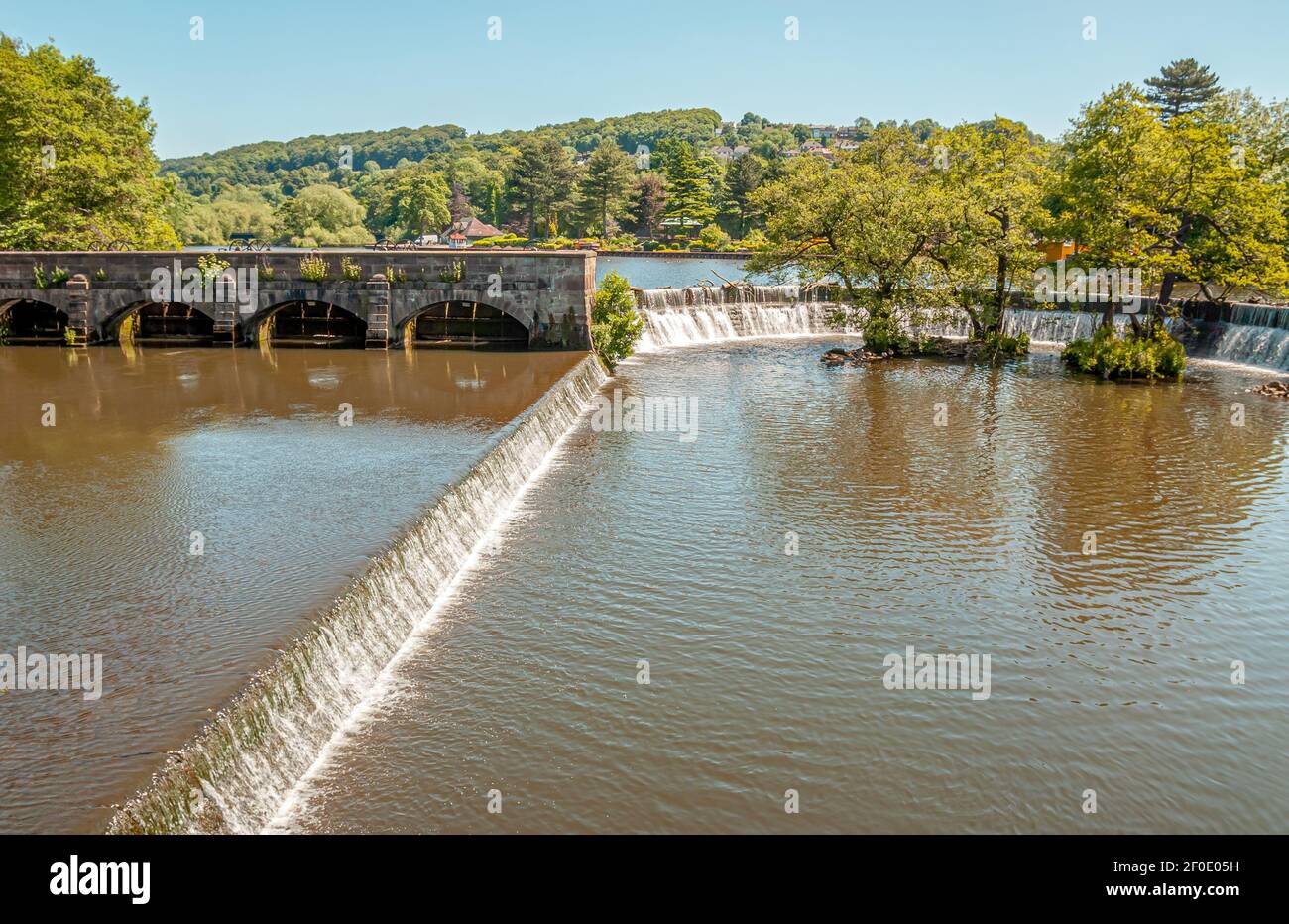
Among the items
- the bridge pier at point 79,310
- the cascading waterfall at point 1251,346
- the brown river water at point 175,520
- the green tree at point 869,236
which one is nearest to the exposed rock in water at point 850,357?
the green tree at point 869,236

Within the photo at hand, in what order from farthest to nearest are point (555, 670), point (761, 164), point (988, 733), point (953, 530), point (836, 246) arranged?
1. point (761, 164)
2. point (836, 246)
3. point (953, 530)
4. point (555, 670)
5. point (988, 733)

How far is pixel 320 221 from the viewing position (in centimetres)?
12225

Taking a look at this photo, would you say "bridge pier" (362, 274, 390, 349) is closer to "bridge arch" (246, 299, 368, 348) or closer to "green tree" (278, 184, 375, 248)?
"bridge arch" (246, 299, 368, 348)

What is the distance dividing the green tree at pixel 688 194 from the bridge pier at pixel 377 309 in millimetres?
90879

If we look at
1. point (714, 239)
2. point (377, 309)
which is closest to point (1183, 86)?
point (714, 239)

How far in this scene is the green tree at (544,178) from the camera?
131m

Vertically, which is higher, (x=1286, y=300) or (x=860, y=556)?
(x=1286, y=300)

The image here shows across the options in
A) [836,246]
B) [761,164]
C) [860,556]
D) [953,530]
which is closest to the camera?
[860,556]

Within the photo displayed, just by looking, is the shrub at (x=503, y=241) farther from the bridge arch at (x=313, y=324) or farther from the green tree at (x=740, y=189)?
the bridge arch at (x=313, y=324)

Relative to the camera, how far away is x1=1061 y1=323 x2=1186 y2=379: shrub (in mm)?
35156

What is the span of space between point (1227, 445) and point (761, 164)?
339 ft

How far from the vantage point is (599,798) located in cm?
1018
